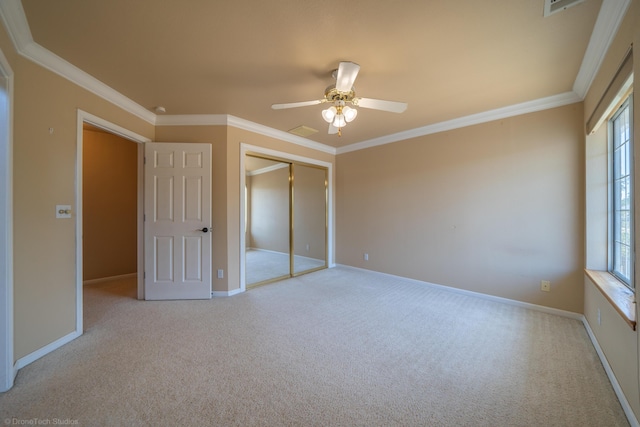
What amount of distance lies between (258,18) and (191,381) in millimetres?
2543

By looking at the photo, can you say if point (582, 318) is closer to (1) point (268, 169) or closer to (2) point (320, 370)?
(2) point (320, 370)

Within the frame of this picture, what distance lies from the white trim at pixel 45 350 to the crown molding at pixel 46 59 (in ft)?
7.59

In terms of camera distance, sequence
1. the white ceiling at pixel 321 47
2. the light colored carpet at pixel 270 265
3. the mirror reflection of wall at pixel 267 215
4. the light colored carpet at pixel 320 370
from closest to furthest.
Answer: the light colored carpet at pixel 320 370
the white ceiling at pixel 321 47
the light colored carpet at pixel 270 265
the mirror reflection of wall at pixel 267 215

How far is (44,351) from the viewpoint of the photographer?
1950 mm

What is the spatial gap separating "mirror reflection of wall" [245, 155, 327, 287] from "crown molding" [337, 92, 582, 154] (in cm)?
149

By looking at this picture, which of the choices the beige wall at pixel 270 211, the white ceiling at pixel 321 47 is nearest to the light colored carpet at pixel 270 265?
the beige wall at pixel 270 211

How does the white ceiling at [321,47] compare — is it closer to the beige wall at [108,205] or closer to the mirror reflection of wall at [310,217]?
the beige wall at [108,205]

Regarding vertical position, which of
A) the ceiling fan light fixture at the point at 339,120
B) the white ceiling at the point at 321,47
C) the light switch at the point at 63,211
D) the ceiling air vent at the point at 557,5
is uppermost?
the white ceiling at the point at 321,47

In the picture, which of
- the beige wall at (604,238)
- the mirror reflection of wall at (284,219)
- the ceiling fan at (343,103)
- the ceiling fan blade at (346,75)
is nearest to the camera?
the beige wall at (604,238)

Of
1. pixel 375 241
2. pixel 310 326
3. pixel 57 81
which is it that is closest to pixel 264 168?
pixel 375 241

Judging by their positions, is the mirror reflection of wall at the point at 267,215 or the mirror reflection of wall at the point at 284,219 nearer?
the mirror reflection of wall at the point at 284,219

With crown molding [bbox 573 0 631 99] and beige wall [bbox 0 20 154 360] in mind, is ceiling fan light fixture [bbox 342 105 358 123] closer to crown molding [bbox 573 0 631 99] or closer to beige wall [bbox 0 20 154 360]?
crown molding [bbox 573 0 631 99]

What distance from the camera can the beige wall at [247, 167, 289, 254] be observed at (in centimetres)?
552

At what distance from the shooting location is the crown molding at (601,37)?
146cm
